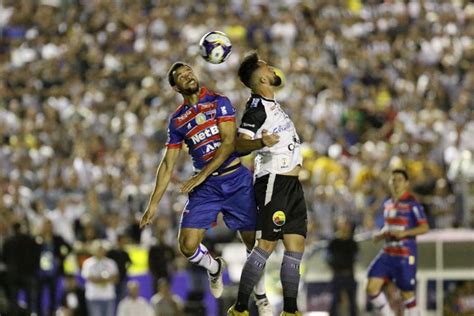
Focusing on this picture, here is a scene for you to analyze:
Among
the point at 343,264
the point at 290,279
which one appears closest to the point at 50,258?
the point at 343,264

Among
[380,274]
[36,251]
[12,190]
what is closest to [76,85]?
[12,190]

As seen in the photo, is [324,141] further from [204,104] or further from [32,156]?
[204,104]

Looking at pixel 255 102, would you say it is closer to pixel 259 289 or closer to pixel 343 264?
pixel 259 289

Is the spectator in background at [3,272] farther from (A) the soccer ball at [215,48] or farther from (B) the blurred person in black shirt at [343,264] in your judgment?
(A) the soccer ball at [215,48]

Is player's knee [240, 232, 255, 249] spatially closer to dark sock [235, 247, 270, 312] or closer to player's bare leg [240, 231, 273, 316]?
player's bare leg [240, 231, 273, 316]

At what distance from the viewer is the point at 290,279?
48.7 feet

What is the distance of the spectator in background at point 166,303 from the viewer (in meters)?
22.9

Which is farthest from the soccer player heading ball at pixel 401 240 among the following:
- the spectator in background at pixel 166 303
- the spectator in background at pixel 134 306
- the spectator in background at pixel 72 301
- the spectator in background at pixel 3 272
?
the spectator in background at pixel 72 301

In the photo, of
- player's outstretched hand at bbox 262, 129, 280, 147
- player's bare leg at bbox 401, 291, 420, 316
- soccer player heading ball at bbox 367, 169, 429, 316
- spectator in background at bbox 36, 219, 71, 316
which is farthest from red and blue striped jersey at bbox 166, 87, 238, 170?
spectator in background at bbox 36, 219, 71, 316

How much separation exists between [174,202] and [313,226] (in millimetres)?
2548

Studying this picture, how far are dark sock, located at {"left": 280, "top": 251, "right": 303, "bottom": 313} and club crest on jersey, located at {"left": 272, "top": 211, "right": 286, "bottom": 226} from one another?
0.36m

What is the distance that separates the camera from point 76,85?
29.0m

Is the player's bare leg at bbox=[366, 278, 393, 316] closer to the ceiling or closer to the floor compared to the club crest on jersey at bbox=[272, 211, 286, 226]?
closer to the floor

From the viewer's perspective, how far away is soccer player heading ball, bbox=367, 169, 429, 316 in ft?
60.5
